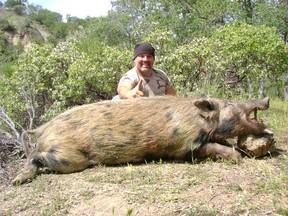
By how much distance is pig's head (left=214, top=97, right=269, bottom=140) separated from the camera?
3793mm

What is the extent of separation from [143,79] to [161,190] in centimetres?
210

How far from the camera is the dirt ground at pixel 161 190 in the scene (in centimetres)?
269

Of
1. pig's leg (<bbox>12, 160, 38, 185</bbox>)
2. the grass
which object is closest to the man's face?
the grass

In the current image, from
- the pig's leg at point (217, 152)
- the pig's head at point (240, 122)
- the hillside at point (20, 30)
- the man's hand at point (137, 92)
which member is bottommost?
the pig's leg at point (217, 152)

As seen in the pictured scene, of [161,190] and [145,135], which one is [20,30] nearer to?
[145,135]

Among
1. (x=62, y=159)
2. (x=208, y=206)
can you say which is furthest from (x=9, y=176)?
(x=208, y=206)

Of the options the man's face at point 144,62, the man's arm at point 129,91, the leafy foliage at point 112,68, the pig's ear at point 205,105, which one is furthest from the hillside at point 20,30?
the pig's ear at point 205,105

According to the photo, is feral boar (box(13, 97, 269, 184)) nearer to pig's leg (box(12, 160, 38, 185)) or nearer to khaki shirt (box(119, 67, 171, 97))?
pig's leg (box(12, 160, 38, 185))

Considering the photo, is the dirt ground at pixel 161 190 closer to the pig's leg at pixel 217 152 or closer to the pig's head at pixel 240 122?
the pig's leg at pixel 217 152

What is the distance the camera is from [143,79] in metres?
4.82

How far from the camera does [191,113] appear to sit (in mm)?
3816

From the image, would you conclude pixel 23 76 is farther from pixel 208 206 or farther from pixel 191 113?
pixel 208 206

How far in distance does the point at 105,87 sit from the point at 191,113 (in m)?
3.21

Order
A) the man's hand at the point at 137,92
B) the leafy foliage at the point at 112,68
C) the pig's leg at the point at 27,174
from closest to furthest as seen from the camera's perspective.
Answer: the pig's leg at the point at 27,174 < the man's hand at the point at 137,92 < the leafy foliage at the point at 112,68
